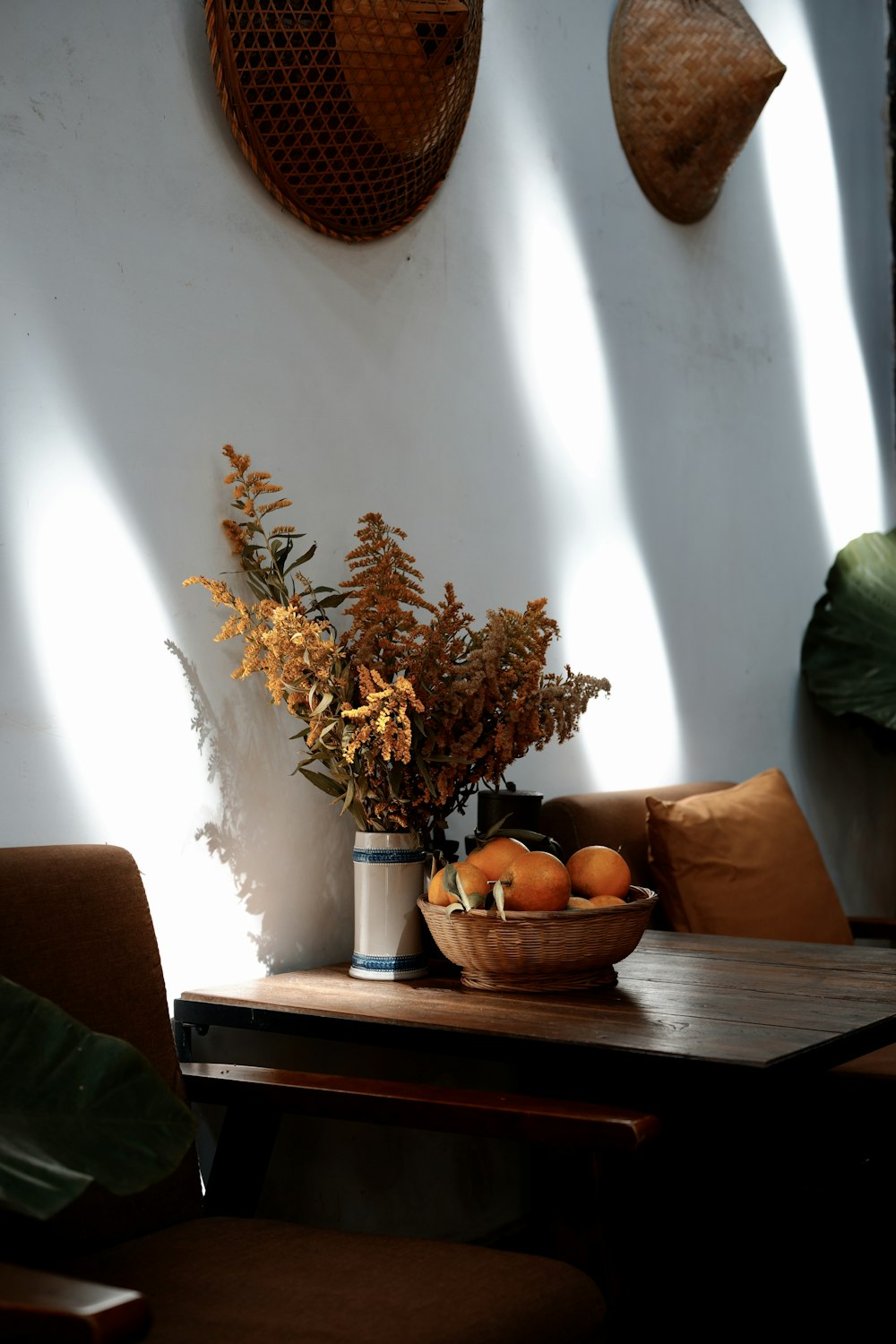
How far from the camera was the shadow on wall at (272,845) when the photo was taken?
1882 mm

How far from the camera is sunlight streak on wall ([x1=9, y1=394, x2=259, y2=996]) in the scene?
1.67 meters

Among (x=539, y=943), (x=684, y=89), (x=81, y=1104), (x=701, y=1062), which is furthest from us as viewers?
(x=684, y=89)

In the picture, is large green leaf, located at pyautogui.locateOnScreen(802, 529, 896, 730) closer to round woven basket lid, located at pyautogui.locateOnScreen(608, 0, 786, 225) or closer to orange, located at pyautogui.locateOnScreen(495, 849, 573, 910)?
round woven basket lid, located at pyautogui.locateOnScreen(608, 0, 786, 225)

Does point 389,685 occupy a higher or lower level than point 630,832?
higher

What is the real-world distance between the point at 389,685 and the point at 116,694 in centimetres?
34

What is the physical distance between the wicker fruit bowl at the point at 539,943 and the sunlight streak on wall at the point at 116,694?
13.5 inches

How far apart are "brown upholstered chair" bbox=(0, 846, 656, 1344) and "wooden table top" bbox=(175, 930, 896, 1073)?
82 millimetres

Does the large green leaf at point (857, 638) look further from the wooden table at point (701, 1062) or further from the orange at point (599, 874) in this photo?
the orange at point (599, 874)

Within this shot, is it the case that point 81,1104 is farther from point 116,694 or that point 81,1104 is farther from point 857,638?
point 857,638

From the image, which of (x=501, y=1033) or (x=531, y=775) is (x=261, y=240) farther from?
(x=501, y=1033)

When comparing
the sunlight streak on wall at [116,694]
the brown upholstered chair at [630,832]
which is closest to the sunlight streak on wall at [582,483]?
the brown upholstered chair at [630,832]

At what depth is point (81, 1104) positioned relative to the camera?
105 centimetres

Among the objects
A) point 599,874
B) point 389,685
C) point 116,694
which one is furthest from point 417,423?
point 599,874

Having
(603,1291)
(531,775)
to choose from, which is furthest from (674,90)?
(603,1291)
